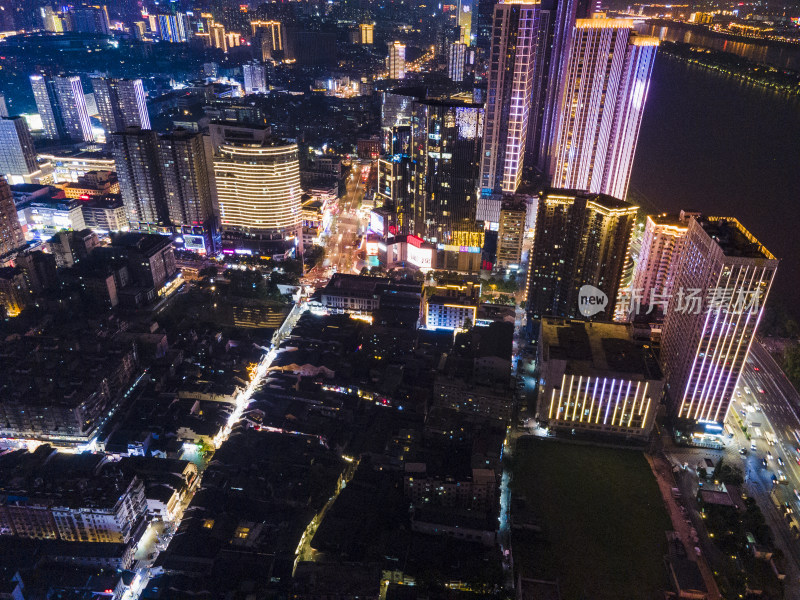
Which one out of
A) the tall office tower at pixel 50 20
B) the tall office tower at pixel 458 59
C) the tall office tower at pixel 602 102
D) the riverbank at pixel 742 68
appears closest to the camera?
the tall office tower at pixel 602 102

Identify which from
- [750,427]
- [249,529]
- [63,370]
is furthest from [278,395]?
[750,427]

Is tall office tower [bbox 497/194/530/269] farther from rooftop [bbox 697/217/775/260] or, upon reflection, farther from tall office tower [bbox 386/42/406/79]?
tall office tower [bbox 386/42/406/79]

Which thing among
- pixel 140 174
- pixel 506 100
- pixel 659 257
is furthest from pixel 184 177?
pixel 659 257

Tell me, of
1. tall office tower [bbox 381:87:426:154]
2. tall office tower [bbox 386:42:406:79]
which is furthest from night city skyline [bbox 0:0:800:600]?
tall office tower [bbox 386:42:406:79]

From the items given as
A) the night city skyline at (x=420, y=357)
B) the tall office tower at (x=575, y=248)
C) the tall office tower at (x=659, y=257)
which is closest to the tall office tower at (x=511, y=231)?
the night city skyline at (x=420, y=357)

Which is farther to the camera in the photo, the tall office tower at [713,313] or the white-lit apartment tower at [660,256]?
the white-lit apartment tower at [660,256]

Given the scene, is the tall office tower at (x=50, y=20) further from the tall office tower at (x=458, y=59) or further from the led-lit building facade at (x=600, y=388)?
the led-lit building facade at (x=600, y=388)

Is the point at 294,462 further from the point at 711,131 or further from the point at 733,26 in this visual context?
the point at 733,26
